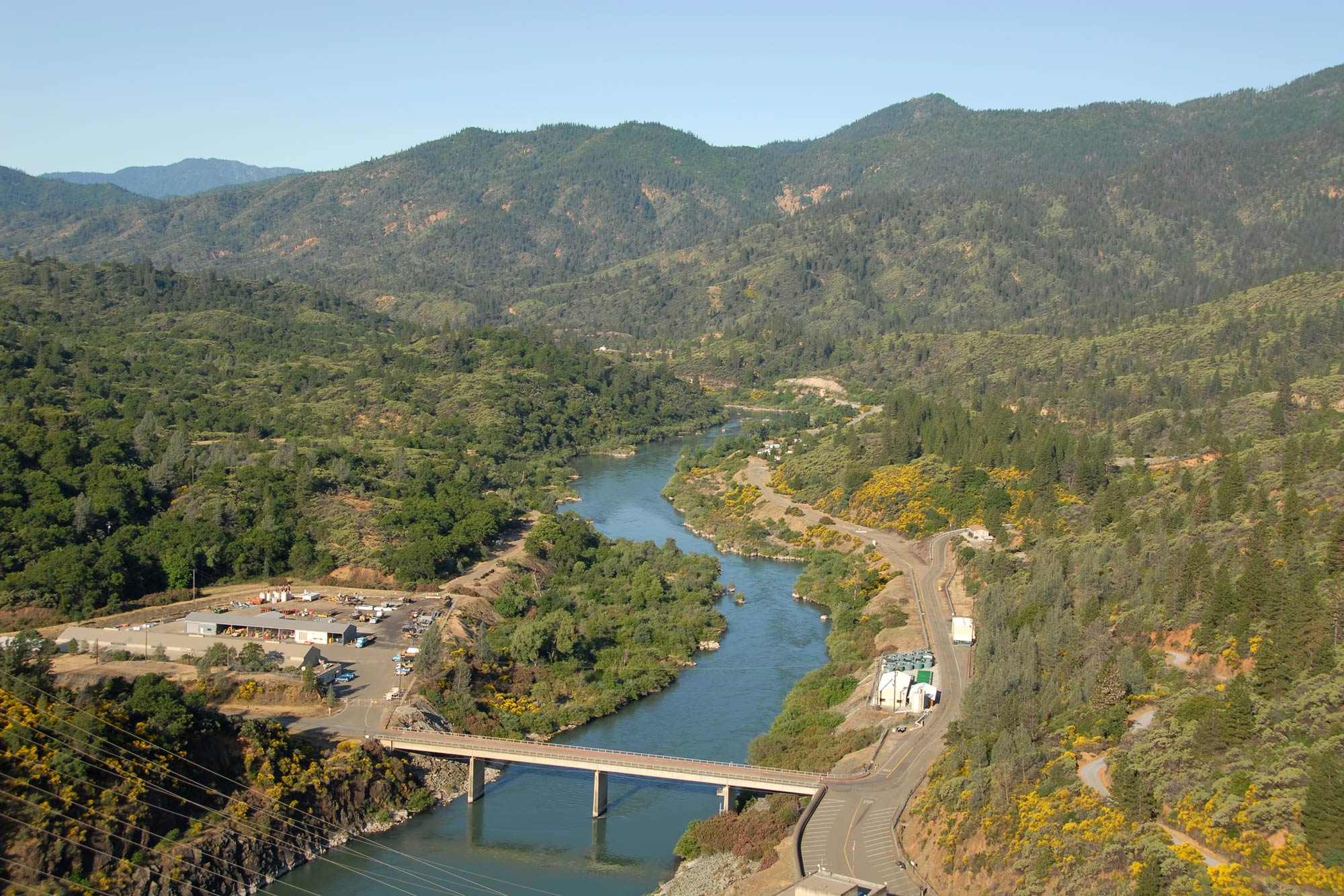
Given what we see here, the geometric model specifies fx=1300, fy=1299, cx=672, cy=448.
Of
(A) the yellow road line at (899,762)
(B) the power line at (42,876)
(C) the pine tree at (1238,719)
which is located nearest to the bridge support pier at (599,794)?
(A) the yellow road line at (899,762)

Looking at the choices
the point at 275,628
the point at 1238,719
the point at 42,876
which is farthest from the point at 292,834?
the point at 1238,719

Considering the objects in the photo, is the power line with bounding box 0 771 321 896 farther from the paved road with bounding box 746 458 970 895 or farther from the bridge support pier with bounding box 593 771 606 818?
the paved road with bounding box 746 458 970 895

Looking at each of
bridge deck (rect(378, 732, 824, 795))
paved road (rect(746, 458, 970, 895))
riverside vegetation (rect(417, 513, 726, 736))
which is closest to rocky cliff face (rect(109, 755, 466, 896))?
bridge deck (rect(378, 732, 824, 795))

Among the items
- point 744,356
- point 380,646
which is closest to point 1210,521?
point 380,646

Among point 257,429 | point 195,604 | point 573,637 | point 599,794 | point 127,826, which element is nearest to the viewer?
point 127,826

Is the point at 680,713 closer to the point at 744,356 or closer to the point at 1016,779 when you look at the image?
the point at 1016,779

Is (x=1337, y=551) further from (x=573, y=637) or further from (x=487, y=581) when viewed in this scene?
(x=487, y=581)
